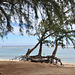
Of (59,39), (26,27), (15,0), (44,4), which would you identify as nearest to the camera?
(44,4)

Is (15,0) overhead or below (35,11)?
overhead

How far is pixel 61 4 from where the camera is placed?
360 inches

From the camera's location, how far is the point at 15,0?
9336 mm

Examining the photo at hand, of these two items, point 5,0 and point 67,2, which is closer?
point 67,2

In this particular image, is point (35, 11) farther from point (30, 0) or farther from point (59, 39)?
point (59, 39)

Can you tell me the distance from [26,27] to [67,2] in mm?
2924

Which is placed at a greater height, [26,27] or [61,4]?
[61,4]

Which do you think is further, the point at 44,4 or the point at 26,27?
the point at 26,27

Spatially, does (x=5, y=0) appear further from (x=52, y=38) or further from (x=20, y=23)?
(x=52, y=38)

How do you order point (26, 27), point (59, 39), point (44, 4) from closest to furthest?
point (44, 4)
point (26, 27)
point (59, 39)

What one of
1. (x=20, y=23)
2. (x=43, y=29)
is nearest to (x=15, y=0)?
(x=20, y=23)

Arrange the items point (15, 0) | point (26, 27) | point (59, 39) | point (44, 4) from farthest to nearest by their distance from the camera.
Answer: point (59, 39) → point (26, 27) → point (15, 0) → point (44, 4)

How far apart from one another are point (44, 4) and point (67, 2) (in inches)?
55.6

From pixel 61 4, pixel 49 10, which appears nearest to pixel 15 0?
pixel 49 10
